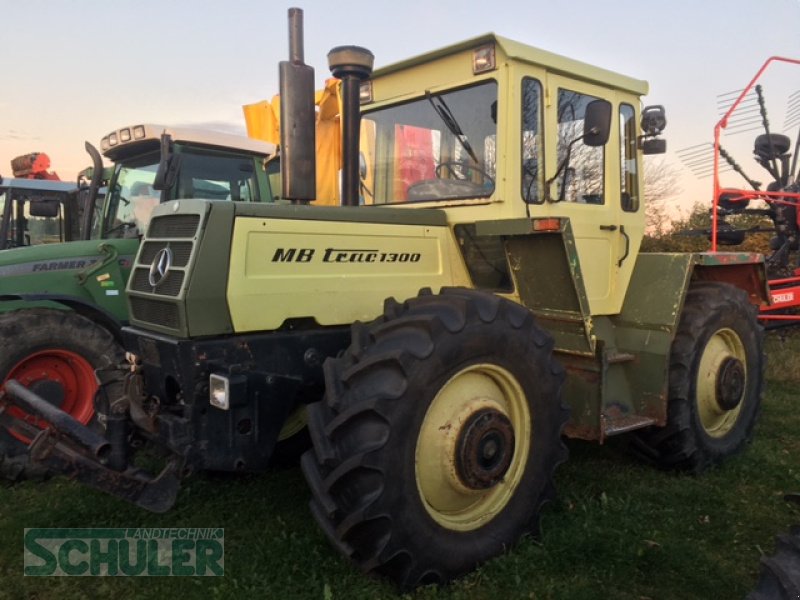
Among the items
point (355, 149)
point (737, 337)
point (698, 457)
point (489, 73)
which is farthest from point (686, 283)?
point (355, 149)

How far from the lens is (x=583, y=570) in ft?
10.6

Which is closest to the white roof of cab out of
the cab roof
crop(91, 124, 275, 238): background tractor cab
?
crop(91, 124, 275, 238): background tractor cab

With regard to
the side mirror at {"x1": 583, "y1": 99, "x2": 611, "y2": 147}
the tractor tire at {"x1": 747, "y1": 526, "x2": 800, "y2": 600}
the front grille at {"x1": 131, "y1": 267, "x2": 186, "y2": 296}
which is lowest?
the tractor tire at {"x1": 747, "y1": 526, "x2": 800, "y2": 600}

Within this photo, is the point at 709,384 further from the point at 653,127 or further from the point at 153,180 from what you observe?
the point at 153,180

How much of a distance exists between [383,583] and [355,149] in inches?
88.8

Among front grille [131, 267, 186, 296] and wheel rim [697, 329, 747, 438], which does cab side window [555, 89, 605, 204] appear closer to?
wheel rim [697, 329, 747, 438]

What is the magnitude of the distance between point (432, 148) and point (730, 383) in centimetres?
271

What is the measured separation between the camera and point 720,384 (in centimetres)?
460

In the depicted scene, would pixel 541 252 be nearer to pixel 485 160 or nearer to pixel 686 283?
pixel 485 160

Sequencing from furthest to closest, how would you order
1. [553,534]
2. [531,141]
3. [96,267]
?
[96,267] < [531,141] < [553,534]

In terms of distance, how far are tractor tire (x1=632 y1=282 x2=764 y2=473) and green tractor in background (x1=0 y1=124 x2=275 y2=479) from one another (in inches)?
156

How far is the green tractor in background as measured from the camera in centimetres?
499

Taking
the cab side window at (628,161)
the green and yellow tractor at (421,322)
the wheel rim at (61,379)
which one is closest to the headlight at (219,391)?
the green and yellow tractor at (421,322)

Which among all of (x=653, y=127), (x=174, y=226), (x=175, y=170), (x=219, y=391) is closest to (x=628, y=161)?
(x=653, y=127)
